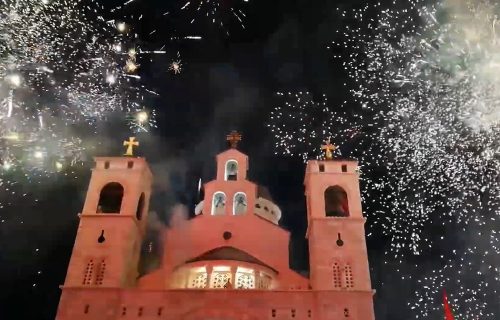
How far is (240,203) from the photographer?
128 feet

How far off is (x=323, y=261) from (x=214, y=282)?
684 cm

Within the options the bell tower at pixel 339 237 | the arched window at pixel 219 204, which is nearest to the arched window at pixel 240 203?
the arched window at pixel 219 204

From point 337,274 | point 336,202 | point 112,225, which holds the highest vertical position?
point 336,202

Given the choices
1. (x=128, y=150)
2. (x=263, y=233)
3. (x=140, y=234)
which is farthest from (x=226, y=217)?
(x=128, y=150)

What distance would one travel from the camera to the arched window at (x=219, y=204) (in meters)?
38.1

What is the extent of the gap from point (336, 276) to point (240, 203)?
11.7 m

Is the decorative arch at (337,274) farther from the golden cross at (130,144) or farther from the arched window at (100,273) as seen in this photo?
the golden cross at (130,144)

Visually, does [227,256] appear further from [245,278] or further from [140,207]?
[140,207]

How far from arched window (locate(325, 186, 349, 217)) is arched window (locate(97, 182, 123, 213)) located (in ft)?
47.6

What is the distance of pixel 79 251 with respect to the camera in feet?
100

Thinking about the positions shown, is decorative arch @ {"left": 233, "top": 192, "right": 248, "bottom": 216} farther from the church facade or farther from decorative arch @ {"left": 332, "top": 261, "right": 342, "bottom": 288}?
decorative arch @ {"left": 332, "top": 261, "right": 342, "bottom": 288}

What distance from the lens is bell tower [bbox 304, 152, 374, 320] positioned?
28.5 meters

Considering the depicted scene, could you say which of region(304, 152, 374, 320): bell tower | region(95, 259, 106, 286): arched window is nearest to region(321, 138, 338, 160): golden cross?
region(304, 152, 374, 320): bell tower

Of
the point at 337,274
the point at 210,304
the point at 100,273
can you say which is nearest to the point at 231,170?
the point at 210,304
